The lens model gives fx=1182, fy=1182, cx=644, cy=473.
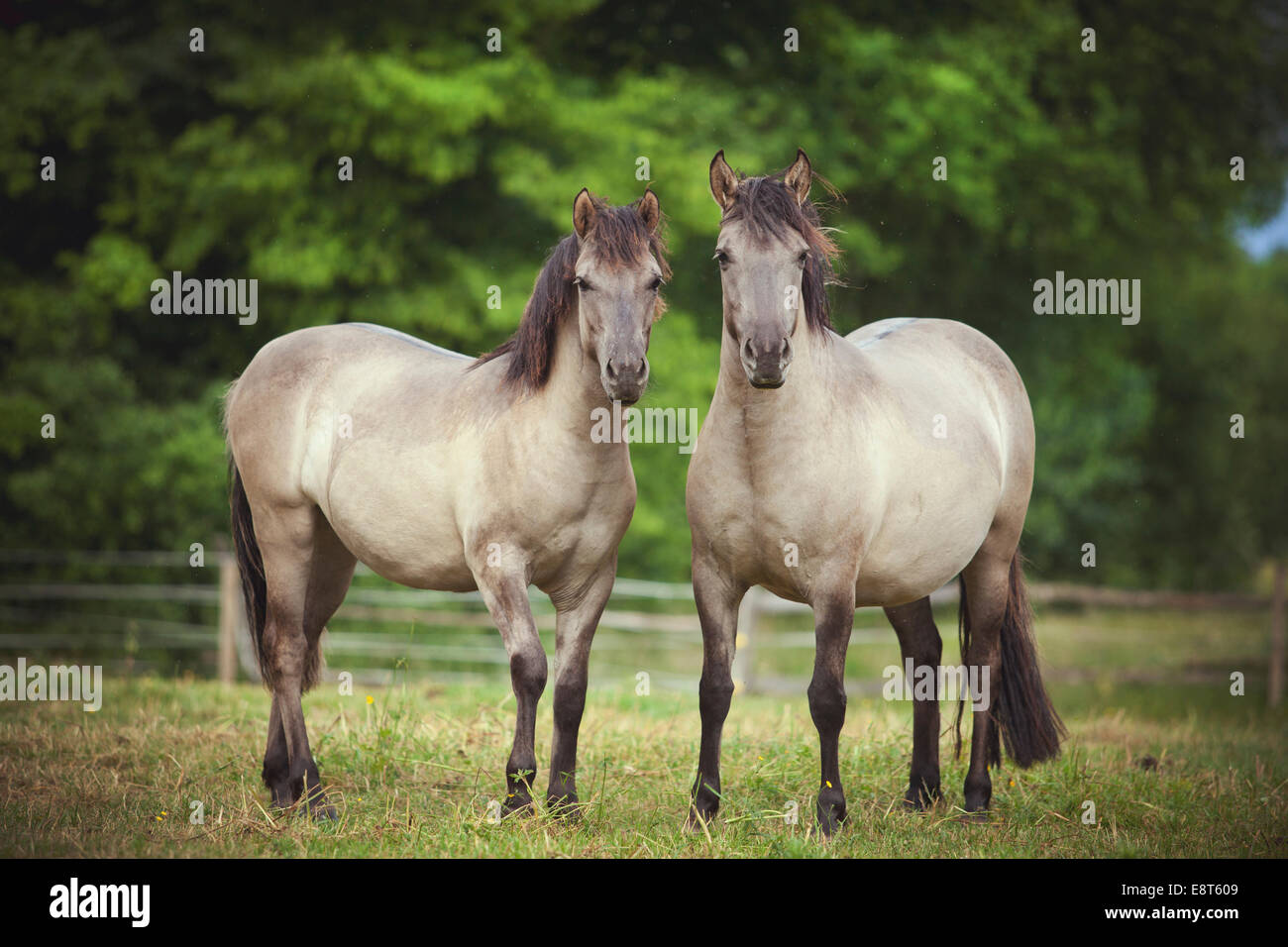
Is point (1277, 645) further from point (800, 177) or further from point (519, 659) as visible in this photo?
point (519, 659)

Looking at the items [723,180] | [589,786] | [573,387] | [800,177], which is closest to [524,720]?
[589,786]

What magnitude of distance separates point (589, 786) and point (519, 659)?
1214mm

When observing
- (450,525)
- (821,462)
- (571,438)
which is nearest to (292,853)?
(450,525)

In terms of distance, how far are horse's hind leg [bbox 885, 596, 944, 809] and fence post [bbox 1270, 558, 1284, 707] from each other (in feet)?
28.1

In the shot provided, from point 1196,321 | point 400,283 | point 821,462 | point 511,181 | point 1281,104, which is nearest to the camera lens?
point 821,462

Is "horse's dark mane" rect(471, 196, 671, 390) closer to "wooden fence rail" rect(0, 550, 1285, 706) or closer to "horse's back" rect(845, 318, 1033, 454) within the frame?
"horse's back" rect(845, 318, 1033, 454)

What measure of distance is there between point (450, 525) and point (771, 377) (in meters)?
1.66

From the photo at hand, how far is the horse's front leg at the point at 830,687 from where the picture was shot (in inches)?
185

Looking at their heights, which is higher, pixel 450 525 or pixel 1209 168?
pixel 1209 168

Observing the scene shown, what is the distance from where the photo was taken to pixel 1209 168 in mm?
Answer: 18344

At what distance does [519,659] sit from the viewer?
4797 mm

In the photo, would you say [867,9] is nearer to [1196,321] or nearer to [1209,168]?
[1209,168]

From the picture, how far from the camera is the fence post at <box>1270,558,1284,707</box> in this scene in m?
12.6

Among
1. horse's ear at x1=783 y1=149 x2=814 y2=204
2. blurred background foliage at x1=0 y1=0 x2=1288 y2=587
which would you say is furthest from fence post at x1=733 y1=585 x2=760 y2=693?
horse's ear at x1=783 y1=149 x2=814 y2=204
